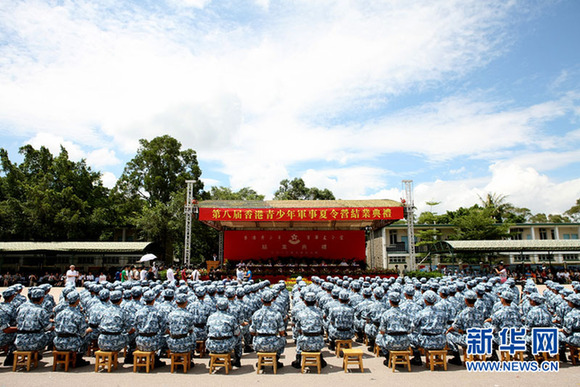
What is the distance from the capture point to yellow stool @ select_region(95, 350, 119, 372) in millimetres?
5609

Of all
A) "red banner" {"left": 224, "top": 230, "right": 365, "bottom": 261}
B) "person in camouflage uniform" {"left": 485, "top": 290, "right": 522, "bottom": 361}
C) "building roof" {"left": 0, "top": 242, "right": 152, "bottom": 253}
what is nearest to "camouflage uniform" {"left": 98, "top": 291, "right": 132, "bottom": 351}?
"person in camouflage uniform" {"left": 485, "top": 290, "right": 522, "bottom": 361}

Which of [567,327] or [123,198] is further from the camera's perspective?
[123,198]

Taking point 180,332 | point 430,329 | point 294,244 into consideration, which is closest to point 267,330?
point 180,332

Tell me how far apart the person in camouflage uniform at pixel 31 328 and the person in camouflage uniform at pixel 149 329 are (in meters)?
1.46

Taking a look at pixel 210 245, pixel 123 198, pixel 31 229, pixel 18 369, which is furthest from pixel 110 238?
pixel 18 369

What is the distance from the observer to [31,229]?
2766cm

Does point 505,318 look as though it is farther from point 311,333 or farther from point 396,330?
point 311,333

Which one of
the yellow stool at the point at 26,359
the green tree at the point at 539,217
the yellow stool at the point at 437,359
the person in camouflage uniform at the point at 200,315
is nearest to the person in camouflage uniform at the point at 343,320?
the yellow stool at the point at 437,359

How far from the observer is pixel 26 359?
20.1 feet

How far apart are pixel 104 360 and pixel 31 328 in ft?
3.88

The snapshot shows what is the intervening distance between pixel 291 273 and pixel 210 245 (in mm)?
14865

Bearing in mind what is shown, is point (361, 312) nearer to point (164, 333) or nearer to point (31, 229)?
point (164, 333)

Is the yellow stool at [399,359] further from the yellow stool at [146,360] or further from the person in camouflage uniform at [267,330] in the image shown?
the yellow stool at [146,360]

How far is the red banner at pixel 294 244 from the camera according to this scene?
24.5 meters
